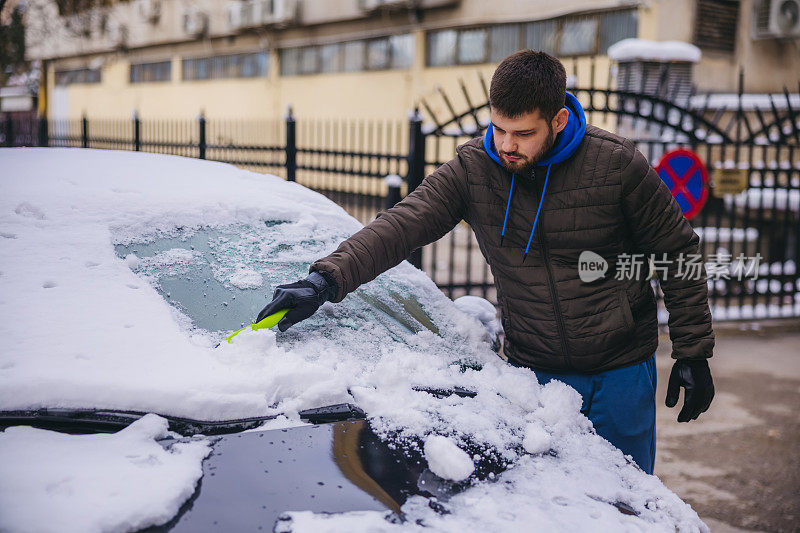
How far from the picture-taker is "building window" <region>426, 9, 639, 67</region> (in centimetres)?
1286

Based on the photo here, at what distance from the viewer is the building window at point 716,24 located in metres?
12.3

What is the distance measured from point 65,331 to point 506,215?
1413 mm

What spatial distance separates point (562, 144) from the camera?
2.41 metres

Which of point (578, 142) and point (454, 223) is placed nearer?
point (578, 142)

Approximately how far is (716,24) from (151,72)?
20271 mm

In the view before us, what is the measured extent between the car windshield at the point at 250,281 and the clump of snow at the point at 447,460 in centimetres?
54

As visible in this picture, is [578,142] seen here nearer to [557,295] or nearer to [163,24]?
[557,295]

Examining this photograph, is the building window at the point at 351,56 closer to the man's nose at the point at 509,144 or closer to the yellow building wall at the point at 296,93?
the yellow building wall at the point at 296,93

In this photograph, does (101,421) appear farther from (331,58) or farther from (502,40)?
(331,58)

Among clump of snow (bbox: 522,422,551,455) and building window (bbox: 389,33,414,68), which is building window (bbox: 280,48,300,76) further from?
clump of snow (bbox: 522,422,551,455)

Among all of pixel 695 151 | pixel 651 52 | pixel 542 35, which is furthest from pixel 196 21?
pixel 695 151

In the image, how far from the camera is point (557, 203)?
244 cm

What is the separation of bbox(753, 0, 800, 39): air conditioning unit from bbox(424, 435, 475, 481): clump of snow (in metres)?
12.6

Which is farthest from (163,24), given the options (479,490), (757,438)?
(479,490)
